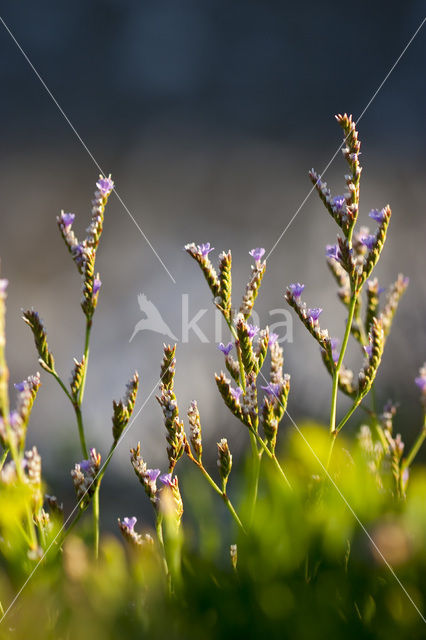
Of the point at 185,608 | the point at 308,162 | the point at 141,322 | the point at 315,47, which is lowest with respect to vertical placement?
the point at 185,608

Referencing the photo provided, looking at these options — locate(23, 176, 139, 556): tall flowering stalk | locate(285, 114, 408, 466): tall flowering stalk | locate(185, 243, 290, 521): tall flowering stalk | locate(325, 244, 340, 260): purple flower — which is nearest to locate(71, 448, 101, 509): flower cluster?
locate(23, 176, 139, 556): tall flowering stalk

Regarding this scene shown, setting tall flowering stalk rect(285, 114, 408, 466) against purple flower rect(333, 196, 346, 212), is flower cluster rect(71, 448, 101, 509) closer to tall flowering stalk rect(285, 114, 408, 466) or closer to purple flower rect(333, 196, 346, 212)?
tall flowering stalk rect(285, 114, 408, 466)

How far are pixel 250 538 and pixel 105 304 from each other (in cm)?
223

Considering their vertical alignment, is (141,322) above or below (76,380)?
above

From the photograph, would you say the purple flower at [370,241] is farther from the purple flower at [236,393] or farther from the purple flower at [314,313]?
the purple flower at [236,393]

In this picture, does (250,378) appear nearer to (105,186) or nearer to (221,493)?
(221,493)

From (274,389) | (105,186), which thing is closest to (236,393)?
(274,389)

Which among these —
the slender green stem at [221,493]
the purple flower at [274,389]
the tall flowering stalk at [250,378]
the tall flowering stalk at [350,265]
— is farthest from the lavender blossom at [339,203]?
the slender green stem at [221,493]

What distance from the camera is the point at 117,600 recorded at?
0.35 m

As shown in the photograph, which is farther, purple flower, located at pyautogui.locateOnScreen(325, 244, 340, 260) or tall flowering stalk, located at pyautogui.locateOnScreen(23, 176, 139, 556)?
purple flower, located at pyautogui.locateOnScreen(325, 244, 340, 260)

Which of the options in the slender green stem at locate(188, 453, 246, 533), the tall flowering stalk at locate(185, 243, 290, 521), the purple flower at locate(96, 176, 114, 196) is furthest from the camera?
the purple flower at locate(96, 176, 114, 196)

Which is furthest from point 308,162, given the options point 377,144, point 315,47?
point 315,47

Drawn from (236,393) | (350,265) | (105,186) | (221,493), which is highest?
(105,186)

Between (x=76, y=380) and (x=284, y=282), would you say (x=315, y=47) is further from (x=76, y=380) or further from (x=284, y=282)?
(x=76, y=380)
